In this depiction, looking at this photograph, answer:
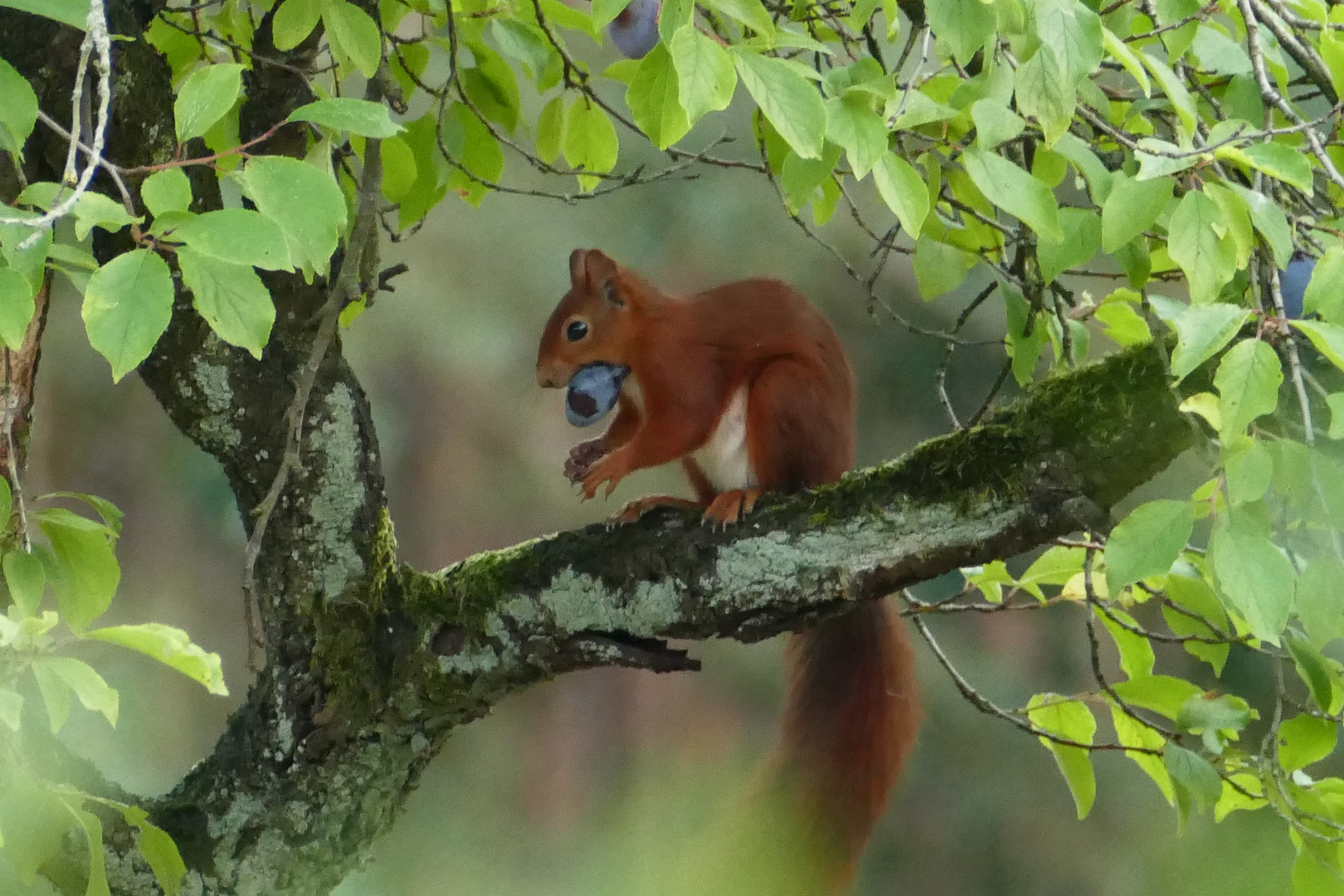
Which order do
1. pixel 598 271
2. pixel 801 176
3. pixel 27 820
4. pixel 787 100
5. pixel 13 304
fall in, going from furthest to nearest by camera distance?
pixel 598 271
pixel 27 820
pixel 801 176
pixel 787 100
pixel 13 304

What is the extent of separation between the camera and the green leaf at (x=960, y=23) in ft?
2.23

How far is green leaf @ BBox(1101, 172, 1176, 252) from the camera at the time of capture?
0.72 meters

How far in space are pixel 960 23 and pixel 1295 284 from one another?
1.30 feet

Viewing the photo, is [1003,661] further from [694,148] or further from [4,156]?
[4,156]

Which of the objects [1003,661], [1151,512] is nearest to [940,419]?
[1003,661]

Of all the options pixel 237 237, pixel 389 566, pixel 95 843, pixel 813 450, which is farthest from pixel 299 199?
pixel 813 450

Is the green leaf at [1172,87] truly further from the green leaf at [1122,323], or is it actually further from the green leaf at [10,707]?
the green leaf at [10,707]

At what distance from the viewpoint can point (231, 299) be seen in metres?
0.62

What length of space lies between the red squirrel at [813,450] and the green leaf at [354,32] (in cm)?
57

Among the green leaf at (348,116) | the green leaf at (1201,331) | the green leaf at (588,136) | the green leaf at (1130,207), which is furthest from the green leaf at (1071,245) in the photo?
the green leaf at (588,136)

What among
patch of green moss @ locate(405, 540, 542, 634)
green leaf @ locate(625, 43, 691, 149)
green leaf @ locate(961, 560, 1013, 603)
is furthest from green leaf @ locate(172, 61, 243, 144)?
green leaf @ locate(961, 560, 1013, 603)

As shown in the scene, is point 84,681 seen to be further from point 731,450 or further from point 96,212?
point 731,450

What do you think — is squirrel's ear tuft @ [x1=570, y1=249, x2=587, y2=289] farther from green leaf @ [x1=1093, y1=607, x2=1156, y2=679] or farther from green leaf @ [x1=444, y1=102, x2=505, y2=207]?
green leaf @ [x1=1093, y1=607, x2=1156, y2=679]

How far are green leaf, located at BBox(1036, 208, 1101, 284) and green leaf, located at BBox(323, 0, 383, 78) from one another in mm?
524
